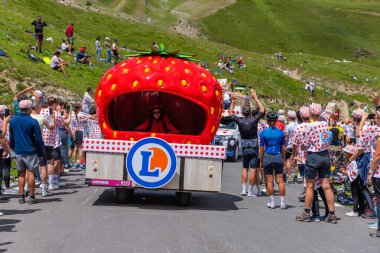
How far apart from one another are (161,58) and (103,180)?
2.79m

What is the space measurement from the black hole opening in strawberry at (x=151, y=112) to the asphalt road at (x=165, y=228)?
161cm

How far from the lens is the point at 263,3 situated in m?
120

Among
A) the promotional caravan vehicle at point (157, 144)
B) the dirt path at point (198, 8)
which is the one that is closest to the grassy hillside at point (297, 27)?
the dirt path at point (198, 8)

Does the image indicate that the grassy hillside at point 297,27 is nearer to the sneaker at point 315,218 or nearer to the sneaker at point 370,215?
the sneaker at point 370,215

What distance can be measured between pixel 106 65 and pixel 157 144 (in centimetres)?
2632

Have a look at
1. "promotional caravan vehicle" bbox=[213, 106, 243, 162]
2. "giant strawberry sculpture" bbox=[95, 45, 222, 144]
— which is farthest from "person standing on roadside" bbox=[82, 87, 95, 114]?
"giant strawberry sculpture" bbox=[95, 45, 222, 144]

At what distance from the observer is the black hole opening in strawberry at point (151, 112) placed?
13.1 meters

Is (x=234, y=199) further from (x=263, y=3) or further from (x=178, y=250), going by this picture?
(x=263, y=3)

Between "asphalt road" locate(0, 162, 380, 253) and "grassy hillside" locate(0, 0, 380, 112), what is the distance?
42.3 feet

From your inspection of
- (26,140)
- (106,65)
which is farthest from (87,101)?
(106,65)

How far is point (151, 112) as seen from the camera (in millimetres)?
12984

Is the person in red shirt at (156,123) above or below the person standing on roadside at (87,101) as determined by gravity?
below

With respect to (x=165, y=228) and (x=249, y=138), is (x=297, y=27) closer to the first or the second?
(x=249, y=138)

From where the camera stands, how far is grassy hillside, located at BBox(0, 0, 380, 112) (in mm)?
27580
